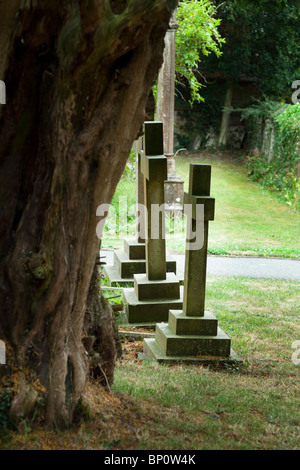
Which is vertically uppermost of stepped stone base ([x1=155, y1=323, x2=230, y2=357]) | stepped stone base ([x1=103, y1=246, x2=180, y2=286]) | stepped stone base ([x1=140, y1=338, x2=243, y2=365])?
stepped stone base ([x1=103, y1=246, x2=180, y2=286])

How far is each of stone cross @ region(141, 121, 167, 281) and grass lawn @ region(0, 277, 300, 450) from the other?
3.79ft

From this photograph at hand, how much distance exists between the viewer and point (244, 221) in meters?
15.3

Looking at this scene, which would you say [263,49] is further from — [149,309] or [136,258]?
[149,309]

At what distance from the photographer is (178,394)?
4.30 metres

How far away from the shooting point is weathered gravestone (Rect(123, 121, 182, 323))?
6.18 m

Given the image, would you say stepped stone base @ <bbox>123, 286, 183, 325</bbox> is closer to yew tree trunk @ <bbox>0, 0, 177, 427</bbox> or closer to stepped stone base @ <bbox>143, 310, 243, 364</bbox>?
stepped stone base @ <bbox>143, 310, 243, 364</bbox>

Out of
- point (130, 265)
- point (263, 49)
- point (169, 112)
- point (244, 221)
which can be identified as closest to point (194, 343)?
point (130, 265)

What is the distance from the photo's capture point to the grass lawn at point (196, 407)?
126 inches

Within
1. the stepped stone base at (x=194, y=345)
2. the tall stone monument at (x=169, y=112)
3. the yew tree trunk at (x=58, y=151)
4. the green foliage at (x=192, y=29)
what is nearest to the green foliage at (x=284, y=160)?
the green foliage at (x=192, y=29)

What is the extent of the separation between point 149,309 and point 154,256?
2.23 ft

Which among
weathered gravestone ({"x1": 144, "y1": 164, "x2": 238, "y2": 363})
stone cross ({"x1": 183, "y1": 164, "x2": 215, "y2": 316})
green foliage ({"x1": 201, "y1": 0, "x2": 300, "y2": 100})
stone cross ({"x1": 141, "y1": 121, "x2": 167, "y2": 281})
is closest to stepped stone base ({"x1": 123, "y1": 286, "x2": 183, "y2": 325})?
stone cross ({"x1": 141, "y1": 121, "x2": 167, "y2": 281})

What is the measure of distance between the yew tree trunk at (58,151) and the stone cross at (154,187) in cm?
286

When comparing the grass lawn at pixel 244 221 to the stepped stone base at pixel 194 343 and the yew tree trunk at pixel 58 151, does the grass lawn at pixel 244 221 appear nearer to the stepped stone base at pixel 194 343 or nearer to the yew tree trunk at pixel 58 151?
the stepped stone base at pixel 194 343

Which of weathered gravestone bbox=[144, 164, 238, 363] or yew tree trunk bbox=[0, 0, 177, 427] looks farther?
weathered gravestone bbox=[144, 164, 238, 363]
